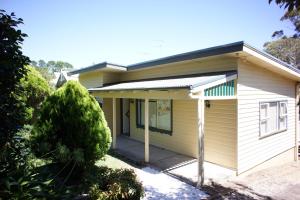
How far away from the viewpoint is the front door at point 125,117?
12.6 meters

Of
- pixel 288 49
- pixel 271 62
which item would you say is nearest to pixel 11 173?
pixel 271 62

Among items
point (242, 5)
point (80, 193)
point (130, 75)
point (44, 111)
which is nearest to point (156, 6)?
point (242, 5)

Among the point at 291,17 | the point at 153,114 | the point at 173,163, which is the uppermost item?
the point at 291,17

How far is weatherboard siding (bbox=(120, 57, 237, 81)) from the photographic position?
748 centimetres

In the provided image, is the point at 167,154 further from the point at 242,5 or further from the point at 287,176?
the point at 242,5

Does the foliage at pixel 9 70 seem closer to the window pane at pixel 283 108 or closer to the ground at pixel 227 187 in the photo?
the ground at pixel 227 187

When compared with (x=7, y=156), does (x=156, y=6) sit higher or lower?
A: higher

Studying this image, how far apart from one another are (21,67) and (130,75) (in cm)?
880

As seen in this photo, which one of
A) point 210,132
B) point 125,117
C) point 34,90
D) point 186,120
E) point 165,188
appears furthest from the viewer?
point 125,117

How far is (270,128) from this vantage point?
8.88m

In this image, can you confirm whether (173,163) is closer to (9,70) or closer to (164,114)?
(164,114)

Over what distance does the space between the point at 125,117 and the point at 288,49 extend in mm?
25094

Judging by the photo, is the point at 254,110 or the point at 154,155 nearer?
the point at 254,110

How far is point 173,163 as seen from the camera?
8.01 meters
